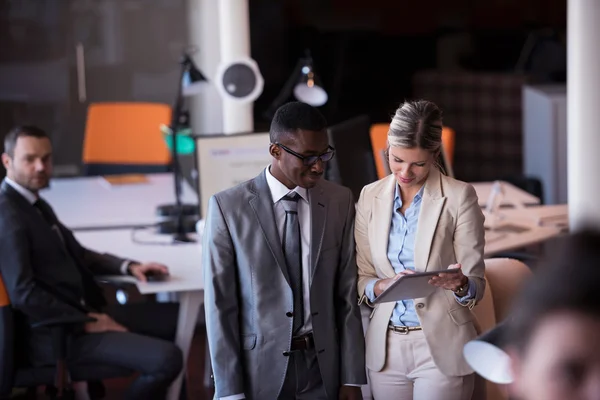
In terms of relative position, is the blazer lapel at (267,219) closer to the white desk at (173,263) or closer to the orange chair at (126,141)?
the white desk at (173,263)

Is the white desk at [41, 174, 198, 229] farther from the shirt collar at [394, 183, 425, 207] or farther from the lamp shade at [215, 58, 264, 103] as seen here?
the shirt collar at [394, 183, 425, 207]

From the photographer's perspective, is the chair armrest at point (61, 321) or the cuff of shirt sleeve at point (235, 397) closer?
the cuff of shirt sleeve at point (235, 397)

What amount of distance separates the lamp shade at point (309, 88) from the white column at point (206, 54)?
394 cm

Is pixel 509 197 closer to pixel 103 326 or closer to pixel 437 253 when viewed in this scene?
pixel 103 326

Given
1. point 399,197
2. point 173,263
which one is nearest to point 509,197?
point 173,263

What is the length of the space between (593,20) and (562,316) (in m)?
4.08

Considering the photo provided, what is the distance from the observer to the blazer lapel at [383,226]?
276 cm

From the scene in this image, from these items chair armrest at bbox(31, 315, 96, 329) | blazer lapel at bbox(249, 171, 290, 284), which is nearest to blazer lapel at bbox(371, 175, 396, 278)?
blazer lapel at bbox(249, 171, 290, 284)

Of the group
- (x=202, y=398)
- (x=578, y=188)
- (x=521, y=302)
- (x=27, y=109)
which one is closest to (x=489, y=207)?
(x=578, y=188)

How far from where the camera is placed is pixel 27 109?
938 centimetres

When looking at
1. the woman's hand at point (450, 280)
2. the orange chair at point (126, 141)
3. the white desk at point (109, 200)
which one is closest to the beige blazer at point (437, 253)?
the woman's hand at point (450, 280)

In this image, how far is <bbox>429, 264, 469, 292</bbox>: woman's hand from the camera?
8.39ft

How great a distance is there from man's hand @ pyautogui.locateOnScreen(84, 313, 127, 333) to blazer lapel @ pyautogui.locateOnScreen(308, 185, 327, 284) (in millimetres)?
1872

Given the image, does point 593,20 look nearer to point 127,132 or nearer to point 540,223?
point 540,223
